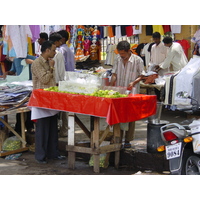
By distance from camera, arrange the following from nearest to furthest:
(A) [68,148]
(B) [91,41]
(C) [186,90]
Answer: (A) [68,148], (C) [186,90], (B) [91,41]

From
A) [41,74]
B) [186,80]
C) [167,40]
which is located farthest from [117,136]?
[167,40]

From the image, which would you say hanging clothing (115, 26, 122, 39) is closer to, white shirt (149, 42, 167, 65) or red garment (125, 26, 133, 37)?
red garment (125, 26, 133, 37)

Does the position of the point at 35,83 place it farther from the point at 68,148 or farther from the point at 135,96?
the point at 135,96

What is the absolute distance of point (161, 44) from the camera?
31.1 ft

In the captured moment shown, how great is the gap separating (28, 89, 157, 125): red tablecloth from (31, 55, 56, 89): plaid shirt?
12.3 inches

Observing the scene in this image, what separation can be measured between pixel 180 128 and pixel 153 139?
1.19m

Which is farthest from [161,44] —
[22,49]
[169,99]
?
[22,49]

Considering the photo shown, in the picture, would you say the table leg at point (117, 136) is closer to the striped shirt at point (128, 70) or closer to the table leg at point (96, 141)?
the table leg at point (96, 141)

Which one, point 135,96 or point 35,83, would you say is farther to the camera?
point 35,83

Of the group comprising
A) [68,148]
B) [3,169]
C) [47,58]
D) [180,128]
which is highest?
[47,58]

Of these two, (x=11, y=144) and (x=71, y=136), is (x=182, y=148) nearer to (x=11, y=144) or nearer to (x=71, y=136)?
(x=71, y=136)

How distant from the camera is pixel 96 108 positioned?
5.03 m

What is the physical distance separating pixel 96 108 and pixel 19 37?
4398 millimetres

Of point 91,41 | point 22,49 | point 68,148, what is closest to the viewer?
point 68,148
